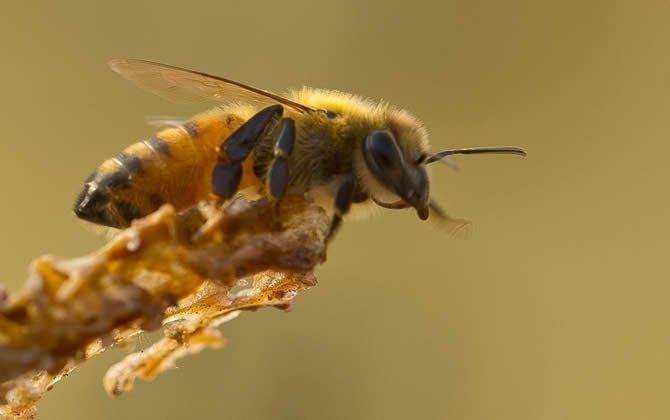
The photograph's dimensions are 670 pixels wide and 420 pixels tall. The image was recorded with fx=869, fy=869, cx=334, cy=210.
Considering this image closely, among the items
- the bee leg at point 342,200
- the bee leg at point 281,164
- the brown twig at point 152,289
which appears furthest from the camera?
the bee leg at point 342,200

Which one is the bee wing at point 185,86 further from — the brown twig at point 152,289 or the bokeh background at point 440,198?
the bokeh background at point 440,198

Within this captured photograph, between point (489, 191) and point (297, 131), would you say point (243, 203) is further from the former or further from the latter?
point (489, 191)

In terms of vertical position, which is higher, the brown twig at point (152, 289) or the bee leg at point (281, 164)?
the bee leg at point (281, 164)

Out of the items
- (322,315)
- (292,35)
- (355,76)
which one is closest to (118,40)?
(292,35)

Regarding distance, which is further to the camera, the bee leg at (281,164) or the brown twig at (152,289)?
the bee leg at (281,164)

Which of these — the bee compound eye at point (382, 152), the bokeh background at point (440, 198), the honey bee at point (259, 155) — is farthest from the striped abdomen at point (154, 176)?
the bokeh background at point (440, 198)

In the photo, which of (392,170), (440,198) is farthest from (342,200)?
(440,198)

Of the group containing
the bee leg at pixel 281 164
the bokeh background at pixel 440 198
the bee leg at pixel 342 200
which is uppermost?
the bee leg at pixel 281 164

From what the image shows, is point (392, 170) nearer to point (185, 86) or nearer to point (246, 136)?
point (246, 136)

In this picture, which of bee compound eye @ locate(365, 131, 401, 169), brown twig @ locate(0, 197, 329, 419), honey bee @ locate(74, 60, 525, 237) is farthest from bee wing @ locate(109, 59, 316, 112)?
brown twig @ locate(0, 197, 329, 419)
